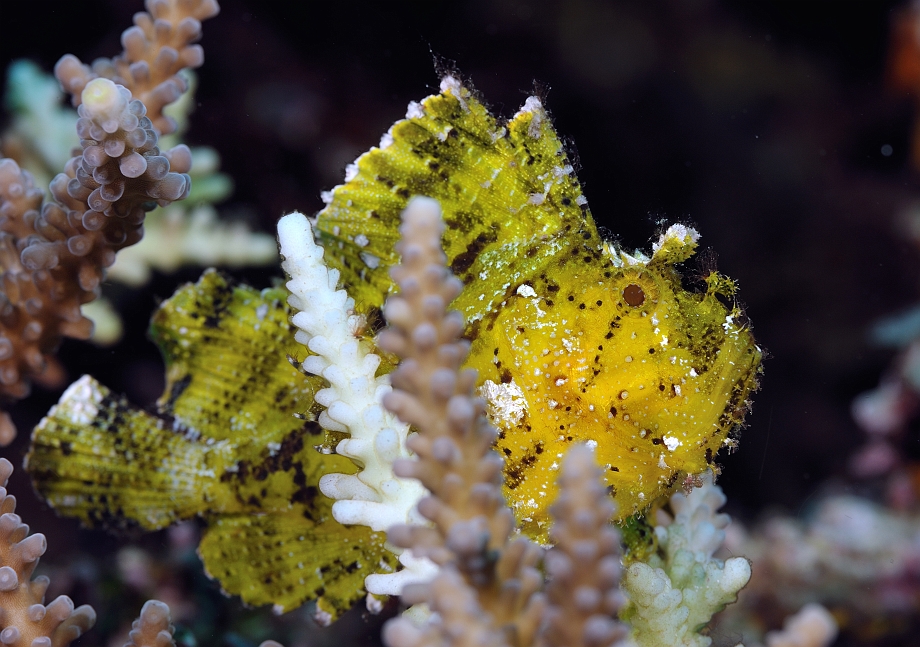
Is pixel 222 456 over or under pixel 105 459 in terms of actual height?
over

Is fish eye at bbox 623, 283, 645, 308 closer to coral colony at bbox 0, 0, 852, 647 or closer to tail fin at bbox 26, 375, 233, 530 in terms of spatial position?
coral colony at bbox 0, 0, 852, 647

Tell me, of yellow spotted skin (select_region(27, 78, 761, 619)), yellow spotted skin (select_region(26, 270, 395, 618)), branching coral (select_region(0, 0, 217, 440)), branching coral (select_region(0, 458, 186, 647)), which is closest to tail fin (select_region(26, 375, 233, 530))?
yellow spotted skin (select_region(26, 270, 395, 618))

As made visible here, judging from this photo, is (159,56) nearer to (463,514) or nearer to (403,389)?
(403,389)

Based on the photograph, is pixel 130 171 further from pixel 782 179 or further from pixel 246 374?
pixel 782 179

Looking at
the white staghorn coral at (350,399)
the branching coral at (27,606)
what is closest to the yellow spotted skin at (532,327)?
the white staghorn coral at (350,399)

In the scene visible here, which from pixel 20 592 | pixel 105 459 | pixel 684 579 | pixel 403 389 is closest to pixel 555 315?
pixel 684 579

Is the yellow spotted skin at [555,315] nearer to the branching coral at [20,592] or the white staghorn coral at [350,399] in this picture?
the white staghorn coral at [350,399]
